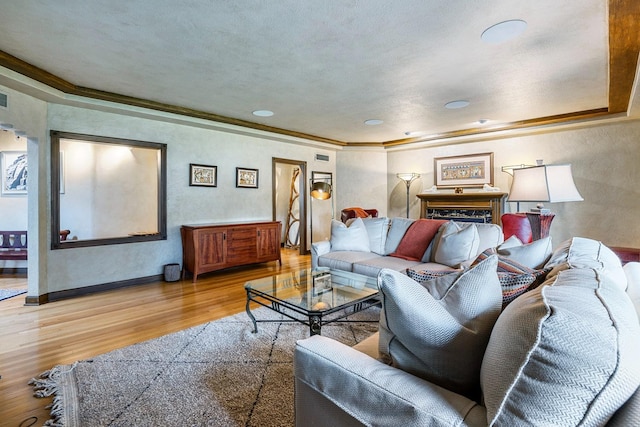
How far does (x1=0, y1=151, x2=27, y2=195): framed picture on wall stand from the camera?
483 centimetres

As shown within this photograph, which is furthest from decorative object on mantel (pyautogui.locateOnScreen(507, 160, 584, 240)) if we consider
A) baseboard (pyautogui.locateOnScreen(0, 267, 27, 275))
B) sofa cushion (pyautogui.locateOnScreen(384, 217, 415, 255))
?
baseboard (pyautogui.locateOnScreen(0, 267, 27, 275))

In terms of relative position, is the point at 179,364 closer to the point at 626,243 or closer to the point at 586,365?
the point at 586,365

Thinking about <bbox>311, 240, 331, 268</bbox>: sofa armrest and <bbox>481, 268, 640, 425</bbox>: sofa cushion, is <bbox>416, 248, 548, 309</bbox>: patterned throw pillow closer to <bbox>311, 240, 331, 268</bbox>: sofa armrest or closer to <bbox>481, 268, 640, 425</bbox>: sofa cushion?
<bbox>481, 268, 640, 425</bbox>: sofa cushion

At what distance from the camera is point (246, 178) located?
17.6 feet

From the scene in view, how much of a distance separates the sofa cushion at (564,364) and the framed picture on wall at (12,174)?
6592 mm

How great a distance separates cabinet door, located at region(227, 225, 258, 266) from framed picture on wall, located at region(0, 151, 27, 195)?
3387 mm

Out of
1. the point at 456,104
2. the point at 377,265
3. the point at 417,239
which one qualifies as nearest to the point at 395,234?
the point at 417,239

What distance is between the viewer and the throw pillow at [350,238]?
3.83 metres

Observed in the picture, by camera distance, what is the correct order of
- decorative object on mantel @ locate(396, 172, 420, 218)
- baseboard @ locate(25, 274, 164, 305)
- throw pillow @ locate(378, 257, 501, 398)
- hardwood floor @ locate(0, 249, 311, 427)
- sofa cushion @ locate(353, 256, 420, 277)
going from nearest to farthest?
throw pillow @ locate(378, 257, 501, 398) < hardwood floor @ locate(0, 249, 311, 427) < sofa cushion @ locate(353, 256, 420, 277) < baseboard @ locate(25, 274, 164, 305) < decorative object on mantel @ locate(396, 172, 420, 218)

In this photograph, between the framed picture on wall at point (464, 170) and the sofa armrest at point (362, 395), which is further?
the framed picture on wall at point (464, 170)

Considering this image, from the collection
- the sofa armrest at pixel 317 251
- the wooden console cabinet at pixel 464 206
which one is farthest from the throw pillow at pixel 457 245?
the wooden console cabinet at pixel 464 206

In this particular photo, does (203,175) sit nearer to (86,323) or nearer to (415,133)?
(86,323)

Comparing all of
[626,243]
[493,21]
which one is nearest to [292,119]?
[493,21]

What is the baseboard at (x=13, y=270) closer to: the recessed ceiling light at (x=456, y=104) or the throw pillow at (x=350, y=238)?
the throw pillow at (x=350, y=238)
